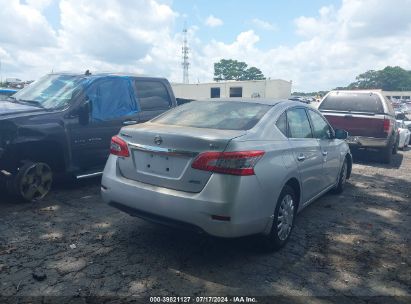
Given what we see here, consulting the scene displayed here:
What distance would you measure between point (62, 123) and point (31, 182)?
39.1 inches

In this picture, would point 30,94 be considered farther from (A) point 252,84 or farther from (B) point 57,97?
(A) point 252,84

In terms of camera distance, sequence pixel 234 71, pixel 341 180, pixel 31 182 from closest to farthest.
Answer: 1. pixel 31 182
2. pixel 341 180
3. pixel 234 71

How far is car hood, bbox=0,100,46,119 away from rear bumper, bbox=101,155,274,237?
8.29 ft

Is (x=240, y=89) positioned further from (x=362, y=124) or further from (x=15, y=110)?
(x=15, y=110)

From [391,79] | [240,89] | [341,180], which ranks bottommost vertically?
[341,180]

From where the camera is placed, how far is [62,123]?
5.59 metres

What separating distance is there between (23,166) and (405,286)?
5034mm

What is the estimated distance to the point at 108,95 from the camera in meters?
6.41

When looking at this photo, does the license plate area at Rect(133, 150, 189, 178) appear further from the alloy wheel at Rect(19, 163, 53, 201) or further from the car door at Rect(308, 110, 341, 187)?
the car door at Rect(308, 110, 341, 187)

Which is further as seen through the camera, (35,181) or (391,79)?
(391,79)

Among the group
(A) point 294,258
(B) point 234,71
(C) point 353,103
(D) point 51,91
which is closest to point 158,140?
(A) point 294,258

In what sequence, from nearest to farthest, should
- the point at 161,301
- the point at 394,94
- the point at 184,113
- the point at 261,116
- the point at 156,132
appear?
the point at 161,301, the point at 156,132, the point at 261,116, the point at 184,113, the point at 394,94

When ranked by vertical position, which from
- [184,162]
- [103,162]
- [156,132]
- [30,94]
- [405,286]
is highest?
[30,94]

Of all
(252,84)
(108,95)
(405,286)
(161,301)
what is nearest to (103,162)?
(108,95)
